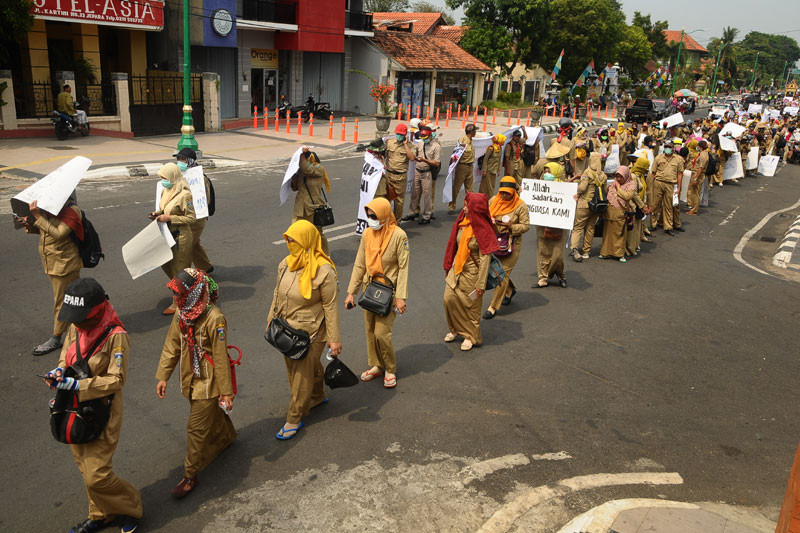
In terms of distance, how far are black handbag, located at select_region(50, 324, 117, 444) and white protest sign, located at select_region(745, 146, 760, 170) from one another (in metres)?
24.0

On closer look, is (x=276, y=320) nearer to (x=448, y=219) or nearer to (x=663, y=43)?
(x=448, y=219)

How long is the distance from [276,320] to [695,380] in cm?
426

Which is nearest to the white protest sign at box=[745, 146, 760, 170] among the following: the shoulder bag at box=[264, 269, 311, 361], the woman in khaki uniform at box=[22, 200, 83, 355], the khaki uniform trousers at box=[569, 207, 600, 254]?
the khaki uniform trousers at box=[569, 207, 600, 254]

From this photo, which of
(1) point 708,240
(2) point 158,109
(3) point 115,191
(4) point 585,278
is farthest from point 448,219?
(2) point 158,109

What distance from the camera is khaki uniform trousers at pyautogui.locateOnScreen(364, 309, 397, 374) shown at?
5605 mm

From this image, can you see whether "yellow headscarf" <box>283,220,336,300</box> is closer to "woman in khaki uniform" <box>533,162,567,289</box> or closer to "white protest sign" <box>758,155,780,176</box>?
"woman in khaki uniform" <box>533,162,567,289</box>

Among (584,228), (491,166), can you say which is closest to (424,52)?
(491,166)

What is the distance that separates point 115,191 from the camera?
1331cm

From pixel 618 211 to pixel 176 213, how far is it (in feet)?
22.1

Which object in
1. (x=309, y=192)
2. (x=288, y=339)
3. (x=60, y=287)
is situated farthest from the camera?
(x=309, y=192)

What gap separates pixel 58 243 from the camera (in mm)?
5930

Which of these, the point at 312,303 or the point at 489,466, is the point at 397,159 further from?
the point at 489,466

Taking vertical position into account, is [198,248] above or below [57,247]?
below

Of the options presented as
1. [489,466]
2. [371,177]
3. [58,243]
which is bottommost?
[489,466]
